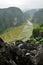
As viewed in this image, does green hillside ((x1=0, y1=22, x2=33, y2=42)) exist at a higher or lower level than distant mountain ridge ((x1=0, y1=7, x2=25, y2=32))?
higher

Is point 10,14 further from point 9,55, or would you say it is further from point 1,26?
point 9,55

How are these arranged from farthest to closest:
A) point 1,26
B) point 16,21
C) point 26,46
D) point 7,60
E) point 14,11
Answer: point 14,11 < point 16,21 < point 1,26 < point 26,46 < point 7,60

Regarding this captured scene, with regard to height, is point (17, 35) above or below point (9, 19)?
above

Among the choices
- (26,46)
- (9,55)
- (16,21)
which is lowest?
(16,21)

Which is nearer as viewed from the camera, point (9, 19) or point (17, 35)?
point (17, 35)

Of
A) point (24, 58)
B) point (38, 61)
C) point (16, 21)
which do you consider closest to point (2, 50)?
point (24, 58)

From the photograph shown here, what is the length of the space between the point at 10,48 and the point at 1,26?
312 feet

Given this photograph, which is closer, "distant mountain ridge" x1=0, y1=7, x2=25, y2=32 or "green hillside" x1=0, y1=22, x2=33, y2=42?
"green hillside" x1=0, y1=22, x2=33, y2=42

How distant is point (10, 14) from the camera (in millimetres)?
130250

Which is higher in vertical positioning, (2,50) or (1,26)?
(2,50)

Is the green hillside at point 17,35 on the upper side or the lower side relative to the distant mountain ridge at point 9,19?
upper

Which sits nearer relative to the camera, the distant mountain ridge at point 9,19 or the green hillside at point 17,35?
the green hillside at point 17,35

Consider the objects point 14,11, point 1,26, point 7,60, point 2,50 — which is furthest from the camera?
point 14,11

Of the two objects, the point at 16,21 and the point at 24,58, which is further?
the point at 16,21
